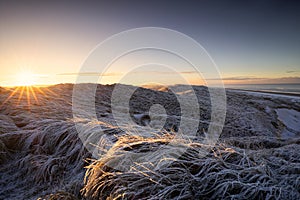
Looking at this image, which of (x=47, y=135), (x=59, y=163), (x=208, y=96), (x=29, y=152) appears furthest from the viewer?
(x=208, y=96)

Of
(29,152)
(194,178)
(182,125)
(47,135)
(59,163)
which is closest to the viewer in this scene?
(194,178)

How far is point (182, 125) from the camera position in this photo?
38.0ft

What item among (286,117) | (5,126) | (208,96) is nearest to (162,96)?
(208,96)

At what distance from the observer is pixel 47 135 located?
19.0ft

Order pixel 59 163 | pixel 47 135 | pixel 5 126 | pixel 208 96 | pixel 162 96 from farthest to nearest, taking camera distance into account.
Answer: pixel 208 96 → pixel 162 96 → pixel 5 126 → pixel 47 135 → pixel 59 163

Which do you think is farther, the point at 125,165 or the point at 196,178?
the point at 125,165

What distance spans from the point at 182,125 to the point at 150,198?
30.1ft

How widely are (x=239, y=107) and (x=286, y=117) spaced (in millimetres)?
4330

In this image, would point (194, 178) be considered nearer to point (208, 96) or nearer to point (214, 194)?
point (214, 194)

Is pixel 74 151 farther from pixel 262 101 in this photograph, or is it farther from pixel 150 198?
pixel 262 101

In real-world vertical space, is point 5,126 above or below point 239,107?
above

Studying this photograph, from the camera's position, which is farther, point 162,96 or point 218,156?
point 162,96

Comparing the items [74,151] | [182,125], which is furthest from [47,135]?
[182,125]

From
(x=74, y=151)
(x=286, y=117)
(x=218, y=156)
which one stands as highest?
(x=218, y=156)
